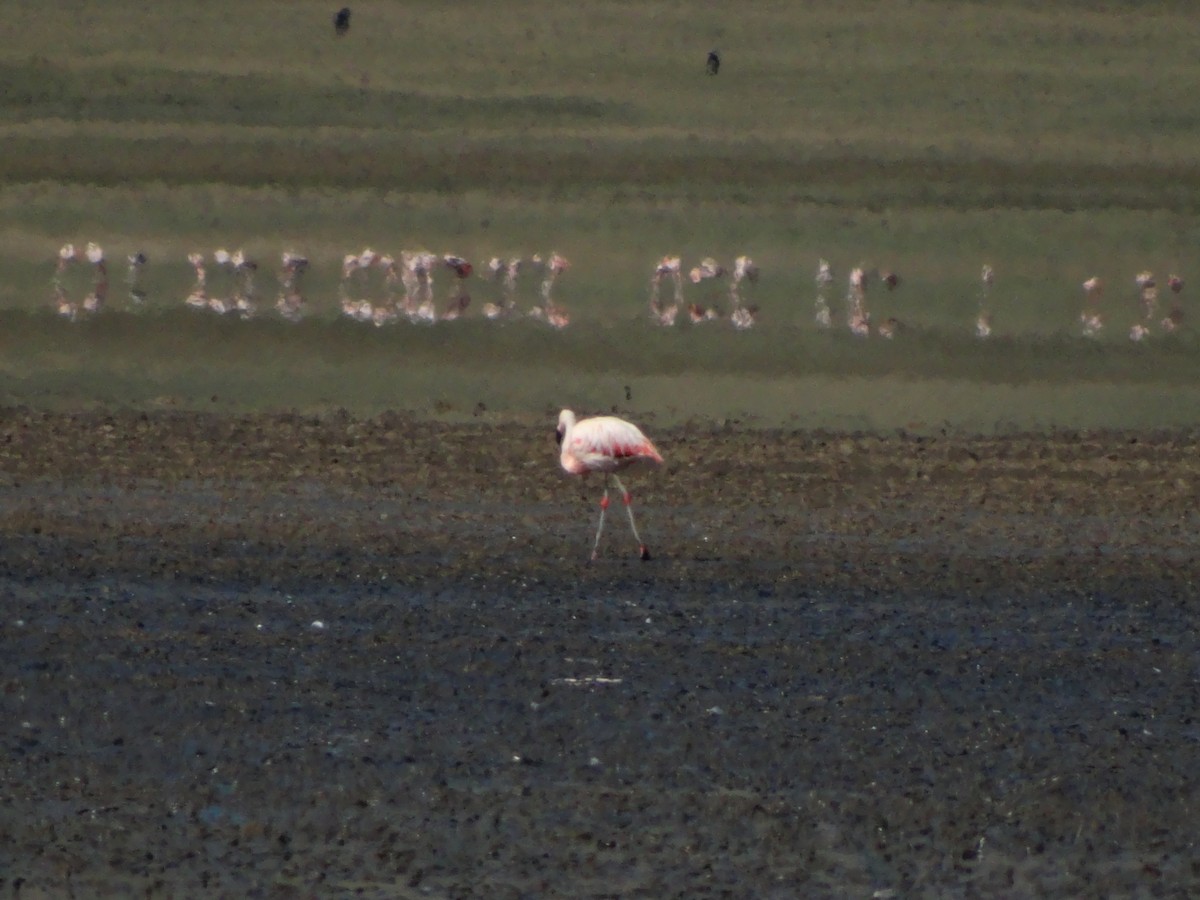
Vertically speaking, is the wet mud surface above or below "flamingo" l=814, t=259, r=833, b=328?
below

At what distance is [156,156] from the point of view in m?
20.5

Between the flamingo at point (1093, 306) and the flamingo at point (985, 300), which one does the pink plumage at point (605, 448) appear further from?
the flamingo at point (1093, 306)

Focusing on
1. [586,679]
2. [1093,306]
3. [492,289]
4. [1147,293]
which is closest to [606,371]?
[492,289]

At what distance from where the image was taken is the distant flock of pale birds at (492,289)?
1969 cm

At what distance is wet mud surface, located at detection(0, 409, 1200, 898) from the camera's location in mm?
5508

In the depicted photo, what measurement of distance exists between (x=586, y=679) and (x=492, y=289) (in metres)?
12.5

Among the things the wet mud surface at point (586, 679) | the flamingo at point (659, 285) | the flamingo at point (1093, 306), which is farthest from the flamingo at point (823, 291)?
the wet mud surface at point (586, 679)

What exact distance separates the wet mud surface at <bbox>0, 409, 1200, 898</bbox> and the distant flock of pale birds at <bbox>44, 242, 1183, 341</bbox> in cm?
523

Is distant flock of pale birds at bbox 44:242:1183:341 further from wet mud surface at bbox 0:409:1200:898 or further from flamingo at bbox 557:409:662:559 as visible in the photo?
flamingo at bbox 557:409:662:559

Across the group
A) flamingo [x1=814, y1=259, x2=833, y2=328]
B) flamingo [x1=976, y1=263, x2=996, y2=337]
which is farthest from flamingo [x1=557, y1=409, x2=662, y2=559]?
flamingo [x1=976, y1=263, x2=996, y2=337]

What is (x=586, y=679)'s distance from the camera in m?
7.83

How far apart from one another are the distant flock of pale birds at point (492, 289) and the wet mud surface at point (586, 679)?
5.23 meters

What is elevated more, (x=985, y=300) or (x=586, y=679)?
(x=985, y=300)

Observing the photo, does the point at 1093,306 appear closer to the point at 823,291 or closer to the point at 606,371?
the point at 823,291
